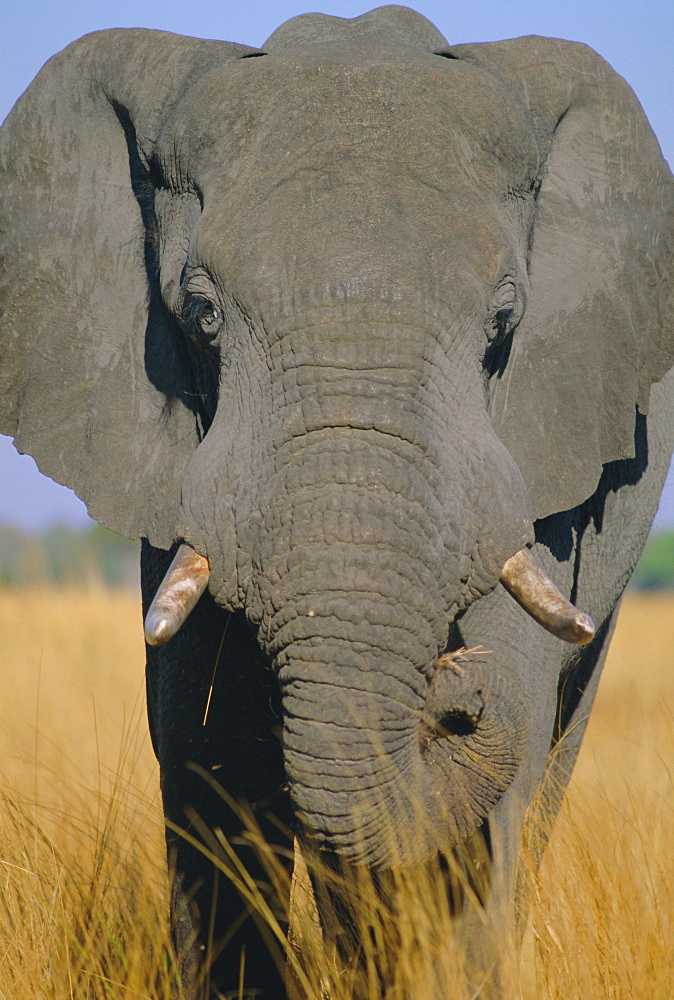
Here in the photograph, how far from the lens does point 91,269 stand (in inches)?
141

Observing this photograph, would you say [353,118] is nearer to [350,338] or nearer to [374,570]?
[350,338]

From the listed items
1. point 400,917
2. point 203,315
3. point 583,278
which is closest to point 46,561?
point 583,278

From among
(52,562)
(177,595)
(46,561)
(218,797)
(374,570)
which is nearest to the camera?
(374,570)

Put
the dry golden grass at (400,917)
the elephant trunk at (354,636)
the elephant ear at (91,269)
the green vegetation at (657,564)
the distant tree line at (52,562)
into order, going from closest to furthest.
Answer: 1. the elephant trunk at (354,636)
2. the dry golden grass at (400,917)
3. the elephant ear at (91,269)
4. the distant tree line at (52,562)
5. the green vegetation at (657,564)

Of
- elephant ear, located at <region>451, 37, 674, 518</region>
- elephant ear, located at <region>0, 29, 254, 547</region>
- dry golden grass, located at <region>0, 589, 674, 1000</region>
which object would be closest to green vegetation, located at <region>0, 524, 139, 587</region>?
dry golden grass, located at <region>0, 589, 674, 1000</region>

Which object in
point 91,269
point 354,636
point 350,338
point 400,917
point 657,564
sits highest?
point 350,338

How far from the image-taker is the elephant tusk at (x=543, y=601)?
261 cm

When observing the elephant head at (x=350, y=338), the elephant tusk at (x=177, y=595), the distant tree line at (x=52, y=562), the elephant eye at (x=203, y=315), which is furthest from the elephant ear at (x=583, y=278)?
the distant tree line at (x=52, y=562)

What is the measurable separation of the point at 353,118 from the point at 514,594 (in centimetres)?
115

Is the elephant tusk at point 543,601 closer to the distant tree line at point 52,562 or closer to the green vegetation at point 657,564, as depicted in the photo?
the distant tree line at point 52,562

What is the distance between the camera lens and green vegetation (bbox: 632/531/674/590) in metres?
62.0

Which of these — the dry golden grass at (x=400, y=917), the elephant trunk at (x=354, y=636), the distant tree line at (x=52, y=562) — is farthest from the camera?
the distant tree line at (x=52, y=562)

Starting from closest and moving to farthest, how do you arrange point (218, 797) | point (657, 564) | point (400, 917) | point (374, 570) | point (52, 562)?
1. point (374, 570)
2. point (400, 917)
3. point (218, 797)
4. point (52, 562)
5. point (657, 564)

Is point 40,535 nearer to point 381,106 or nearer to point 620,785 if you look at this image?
point 620,785
